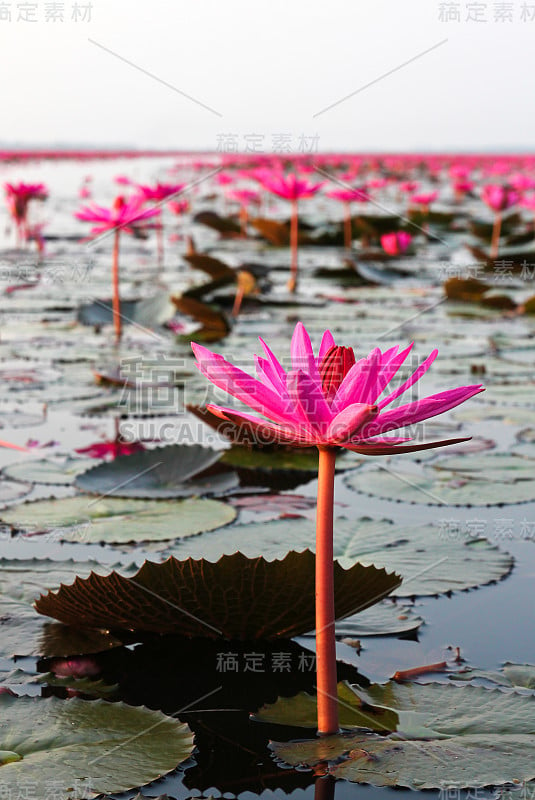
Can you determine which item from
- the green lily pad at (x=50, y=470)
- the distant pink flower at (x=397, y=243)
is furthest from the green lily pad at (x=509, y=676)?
the distant pink flower at (x=397, y=243)

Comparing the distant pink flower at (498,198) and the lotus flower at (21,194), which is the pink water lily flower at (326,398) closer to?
the distant pink flower at (498,198)

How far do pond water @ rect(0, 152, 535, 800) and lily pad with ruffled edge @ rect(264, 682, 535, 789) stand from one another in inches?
0.9

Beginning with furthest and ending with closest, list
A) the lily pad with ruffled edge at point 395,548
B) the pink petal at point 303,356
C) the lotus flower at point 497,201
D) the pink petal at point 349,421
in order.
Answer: the lotus flower at point 497,201 → the lily pad with ruffled edge at point 395,548 → the pink petal at point 303,356 → the pink petal at point 349,421

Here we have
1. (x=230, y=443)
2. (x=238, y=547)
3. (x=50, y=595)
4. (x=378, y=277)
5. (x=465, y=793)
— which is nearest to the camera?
(x=465, y=793)

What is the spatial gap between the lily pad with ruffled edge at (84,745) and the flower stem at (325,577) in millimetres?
169

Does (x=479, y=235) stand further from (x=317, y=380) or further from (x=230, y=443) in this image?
(x=317, y=380)

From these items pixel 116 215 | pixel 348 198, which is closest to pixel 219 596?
pixel 116 215

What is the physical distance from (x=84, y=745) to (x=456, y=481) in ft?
3.95

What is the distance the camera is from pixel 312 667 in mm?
1182

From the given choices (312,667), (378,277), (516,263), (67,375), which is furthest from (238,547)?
(516,263)

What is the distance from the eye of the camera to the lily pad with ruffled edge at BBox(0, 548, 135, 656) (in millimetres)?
1194

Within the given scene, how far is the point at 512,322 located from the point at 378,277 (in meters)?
1.21

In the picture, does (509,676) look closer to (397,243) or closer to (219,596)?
(219,596)

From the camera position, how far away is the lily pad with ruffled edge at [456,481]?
6.11ft
